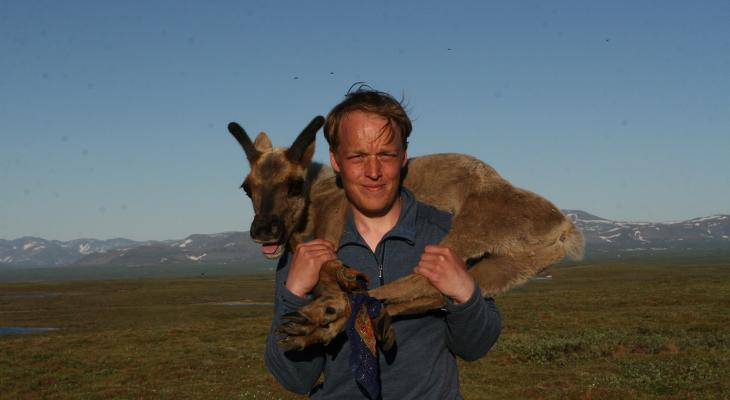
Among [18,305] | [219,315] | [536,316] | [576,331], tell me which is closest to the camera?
[576,331]

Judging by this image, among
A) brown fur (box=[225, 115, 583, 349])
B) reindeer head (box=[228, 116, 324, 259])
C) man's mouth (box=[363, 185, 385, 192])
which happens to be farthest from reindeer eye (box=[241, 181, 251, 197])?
man's mouth (box=[363, 185, 385, 192])

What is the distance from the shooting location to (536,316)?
1842 inches

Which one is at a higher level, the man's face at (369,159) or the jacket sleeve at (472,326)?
the man's face at (369,159)

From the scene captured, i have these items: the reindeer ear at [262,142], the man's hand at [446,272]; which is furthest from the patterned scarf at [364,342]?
the reindeer ear at [262,142]

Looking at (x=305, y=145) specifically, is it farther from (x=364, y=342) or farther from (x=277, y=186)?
(x=364, y=342)

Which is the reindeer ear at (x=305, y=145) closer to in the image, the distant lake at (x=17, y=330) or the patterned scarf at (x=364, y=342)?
the patterned scarf at (x=364, y=342)

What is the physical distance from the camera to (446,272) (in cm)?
369

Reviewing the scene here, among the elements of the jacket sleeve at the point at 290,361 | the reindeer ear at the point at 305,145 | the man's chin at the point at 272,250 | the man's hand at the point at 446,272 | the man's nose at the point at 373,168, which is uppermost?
the reindeer ear at the point at 305,145

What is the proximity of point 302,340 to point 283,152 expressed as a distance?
247 centimetres

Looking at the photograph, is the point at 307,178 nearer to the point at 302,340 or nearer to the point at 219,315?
the point at 302,340

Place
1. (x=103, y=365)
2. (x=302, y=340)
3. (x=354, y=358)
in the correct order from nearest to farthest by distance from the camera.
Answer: (x=302, y=340) → (x=354, y=358) → (x=103, y=365)

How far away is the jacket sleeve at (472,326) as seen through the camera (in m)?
3.84

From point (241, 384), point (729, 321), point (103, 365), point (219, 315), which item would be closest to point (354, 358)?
point (241, 384)

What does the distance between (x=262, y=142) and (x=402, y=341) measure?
2.63 m
